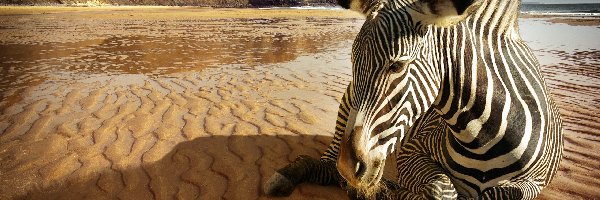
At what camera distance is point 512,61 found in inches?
72.7

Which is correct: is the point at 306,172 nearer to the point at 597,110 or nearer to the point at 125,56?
the point at 597,110

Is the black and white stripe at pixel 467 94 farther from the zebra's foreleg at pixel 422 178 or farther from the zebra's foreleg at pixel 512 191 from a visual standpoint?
the zebra's foreleg at pixel 422 178

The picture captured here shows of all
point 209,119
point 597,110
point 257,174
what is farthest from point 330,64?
point 257,174

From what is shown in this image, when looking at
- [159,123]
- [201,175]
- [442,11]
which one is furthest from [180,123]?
[442,11]

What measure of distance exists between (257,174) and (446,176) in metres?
1.77

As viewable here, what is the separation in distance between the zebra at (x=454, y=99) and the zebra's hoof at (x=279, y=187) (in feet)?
3.27

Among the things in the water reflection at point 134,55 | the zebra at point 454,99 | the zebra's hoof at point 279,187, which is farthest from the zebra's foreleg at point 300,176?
the water reflection at point 134,55

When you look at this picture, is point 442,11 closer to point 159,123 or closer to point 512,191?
point 512,191

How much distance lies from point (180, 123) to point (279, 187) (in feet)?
7.82

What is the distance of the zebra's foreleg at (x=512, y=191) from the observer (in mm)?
1994

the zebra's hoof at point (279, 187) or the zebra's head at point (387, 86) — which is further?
the zebra's hoof at point (279, 187)

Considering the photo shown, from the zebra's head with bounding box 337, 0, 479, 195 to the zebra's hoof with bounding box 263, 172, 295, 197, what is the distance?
1376mm

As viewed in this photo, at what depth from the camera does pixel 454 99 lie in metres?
1.71

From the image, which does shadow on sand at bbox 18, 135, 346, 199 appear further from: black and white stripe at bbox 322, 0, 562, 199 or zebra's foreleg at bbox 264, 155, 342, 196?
black and white stripe at bbox 322, 0, 562, 199
